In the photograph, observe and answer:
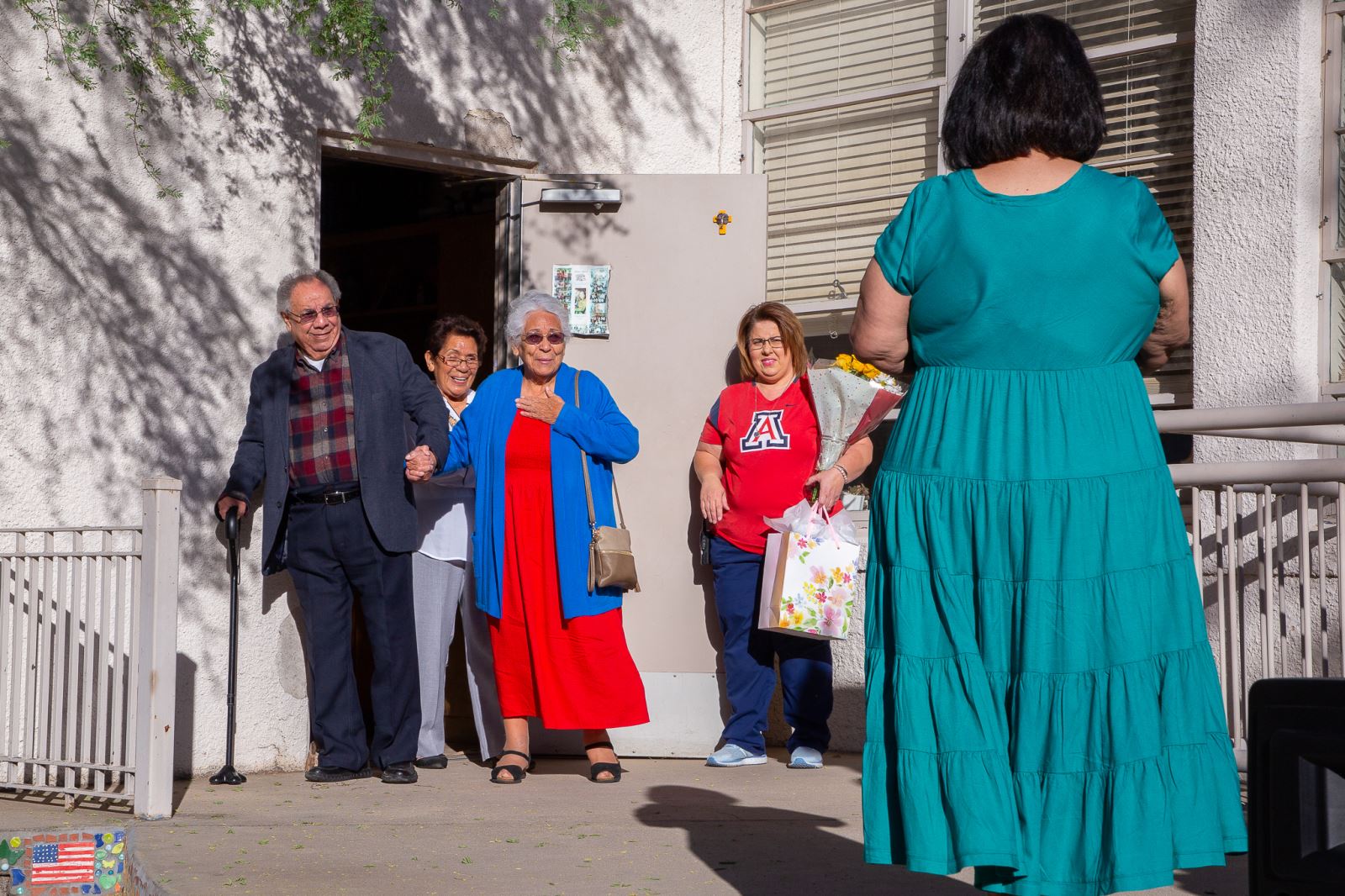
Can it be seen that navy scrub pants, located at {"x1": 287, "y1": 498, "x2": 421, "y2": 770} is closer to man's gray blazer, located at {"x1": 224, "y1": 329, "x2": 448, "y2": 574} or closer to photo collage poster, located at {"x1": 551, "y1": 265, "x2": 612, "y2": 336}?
man's gray blazer, located at {"x1": 224, "y1": 329, "x2": 448, "y2": 574}

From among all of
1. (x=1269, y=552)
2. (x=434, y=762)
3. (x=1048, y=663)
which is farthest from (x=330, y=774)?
(x=1048, y=663)

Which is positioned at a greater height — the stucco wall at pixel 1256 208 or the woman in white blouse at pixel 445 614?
the stucco wall at pixel 1256 208

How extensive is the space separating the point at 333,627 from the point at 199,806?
88 cm

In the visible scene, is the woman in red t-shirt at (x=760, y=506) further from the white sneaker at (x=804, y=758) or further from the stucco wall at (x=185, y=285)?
the stucco wall at (x=185, y=285)

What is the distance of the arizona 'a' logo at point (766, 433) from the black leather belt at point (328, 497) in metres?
1.60

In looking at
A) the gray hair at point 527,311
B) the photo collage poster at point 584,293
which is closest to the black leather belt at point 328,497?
the gray hair at point 527,311

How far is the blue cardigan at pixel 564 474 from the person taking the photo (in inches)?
232

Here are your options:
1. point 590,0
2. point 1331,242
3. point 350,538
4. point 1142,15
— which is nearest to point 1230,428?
point 1331,242

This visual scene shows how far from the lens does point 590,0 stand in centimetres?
682

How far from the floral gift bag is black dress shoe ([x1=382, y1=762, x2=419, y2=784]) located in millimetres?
1467

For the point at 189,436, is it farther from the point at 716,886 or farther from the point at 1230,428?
the point at 1230,428

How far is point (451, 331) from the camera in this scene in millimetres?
6621

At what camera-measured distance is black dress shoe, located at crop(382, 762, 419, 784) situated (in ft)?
19.2

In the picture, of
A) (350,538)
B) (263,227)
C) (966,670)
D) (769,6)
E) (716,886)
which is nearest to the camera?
(966,670)
